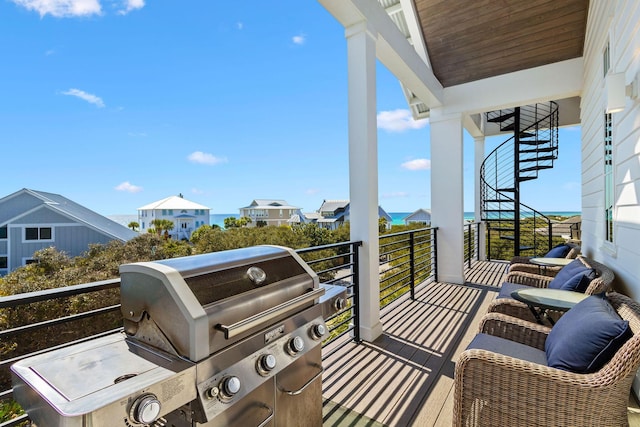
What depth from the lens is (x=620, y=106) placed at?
1.98 meters

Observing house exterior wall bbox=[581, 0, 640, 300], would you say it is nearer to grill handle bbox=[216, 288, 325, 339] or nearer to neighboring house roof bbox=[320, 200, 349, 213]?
grill handle bbox=[216, 288, 325, 339]

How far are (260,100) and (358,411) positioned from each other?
2716cm

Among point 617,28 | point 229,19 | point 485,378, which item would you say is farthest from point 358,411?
point 229,19

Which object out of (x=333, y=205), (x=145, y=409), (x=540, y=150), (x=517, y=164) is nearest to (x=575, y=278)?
(x=145, y=409)

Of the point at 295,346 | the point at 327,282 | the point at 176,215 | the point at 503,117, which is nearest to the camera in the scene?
the point at 295,346

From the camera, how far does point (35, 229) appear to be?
11797 millimetres

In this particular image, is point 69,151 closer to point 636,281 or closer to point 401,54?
point 401,54

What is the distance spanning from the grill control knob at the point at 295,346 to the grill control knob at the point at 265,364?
0.13m

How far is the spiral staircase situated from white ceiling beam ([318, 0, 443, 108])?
2.77 m

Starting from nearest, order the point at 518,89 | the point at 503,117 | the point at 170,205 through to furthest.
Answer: the point at 518,89, the point at 503,117, the point at 170,205

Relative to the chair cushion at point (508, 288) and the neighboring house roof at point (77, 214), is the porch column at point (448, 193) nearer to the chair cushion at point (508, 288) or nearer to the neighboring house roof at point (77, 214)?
the chair cushion at point (508, 288)

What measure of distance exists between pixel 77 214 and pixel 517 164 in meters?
16.8

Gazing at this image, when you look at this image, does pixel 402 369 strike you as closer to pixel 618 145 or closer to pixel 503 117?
pixel 618 145

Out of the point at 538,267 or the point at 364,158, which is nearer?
the point at 364,158
